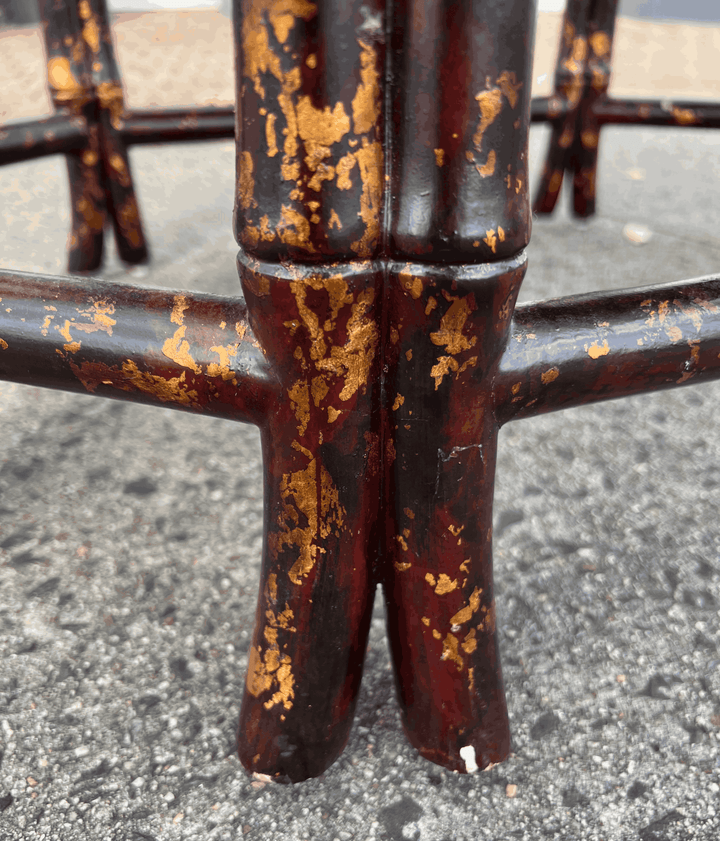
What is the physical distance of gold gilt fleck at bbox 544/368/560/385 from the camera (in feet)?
1.57

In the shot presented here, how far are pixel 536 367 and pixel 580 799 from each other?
0.34m

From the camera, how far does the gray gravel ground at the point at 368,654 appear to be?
555mm

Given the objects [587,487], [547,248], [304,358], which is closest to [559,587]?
[587,487]

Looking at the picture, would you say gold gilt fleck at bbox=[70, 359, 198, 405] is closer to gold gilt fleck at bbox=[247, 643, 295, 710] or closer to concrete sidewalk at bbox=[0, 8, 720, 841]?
gold gilt fleck at bbox=[247, 643, 295, 710]

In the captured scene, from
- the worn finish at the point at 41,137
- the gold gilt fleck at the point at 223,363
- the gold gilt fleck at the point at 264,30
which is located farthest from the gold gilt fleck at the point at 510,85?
the worn finish at the point at 41,137

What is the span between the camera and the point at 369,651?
0.70 metres

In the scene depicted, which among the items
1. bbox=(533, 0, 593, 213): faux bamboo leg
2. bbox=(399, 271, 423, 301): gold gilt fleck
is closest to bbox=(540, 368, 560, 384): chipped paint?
bbox=(399, 271, 423, 301): gold gilt fleck

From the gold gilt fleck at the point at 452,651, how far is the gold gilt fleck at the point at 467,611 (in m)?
0.01

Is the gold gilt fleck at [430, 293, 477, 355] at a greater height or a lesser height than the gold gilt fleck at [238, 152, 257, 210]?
lesser

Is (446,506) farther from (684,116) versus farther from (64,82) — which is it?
(684,116)

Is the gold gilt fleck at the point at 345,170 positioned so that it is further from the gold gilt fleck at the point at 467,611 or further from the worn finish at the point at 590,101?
the worn finish at the point at 590,101

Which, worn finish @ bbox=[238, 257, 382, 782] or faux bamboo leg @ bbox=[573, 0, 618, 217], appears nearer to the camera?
worn finish @ bbox=[238, 257, 382, 782]

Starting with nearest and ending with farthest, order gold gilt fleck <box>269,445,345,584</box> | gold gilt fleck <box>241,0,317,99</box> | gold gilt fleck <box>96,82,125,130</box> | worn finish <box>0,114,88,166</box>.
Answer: gold gilt fleck <box>241,0,317,99</box>
gold gilt fleck <box>269,445,345,584</box>
worn finish <box>0,114,88,166</box>
gold gilt fleck <box>96,82,125,130</box>

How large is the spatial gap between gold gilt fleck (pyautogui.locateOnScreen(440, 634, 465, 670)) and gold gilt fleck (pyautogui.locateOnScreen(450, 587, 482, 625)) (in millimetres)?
13
